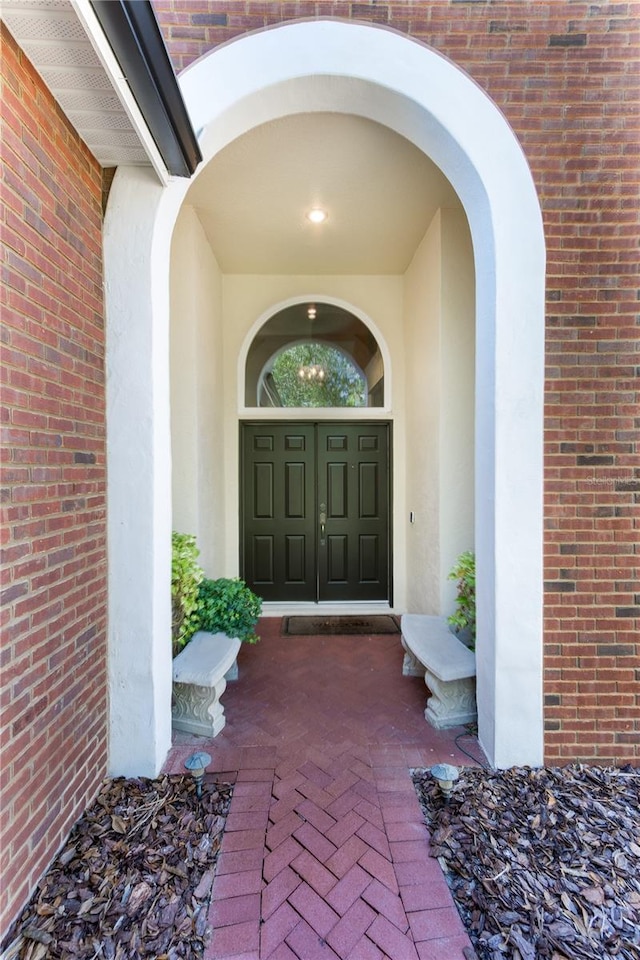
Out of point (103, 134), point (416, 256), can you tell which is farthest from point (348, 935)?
point (416, 256)

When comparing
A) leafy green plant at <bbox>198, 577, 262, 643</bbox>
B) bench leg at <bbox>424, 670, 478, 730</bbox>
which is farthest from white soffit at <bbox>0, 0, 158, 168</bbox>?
bench leg at <bbox>424, 670, 478, 730</bbox>

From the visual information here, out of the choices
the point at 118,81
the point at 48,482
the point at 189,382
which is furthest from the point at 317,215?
the point at 48,482

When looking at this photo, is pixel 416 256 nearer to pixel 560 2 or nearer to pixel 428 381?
pixel 428 381

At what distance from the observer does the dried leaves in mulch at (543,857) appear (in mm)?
1271

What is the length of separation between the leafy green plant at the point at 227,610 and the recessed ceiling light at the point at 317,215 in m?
3.01

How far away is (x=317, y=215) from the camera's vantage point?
10.5 feet

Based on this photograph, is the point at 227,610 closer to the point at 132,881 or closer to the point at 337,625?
the point at 132,881

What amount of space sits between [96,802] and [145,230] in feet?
9.00

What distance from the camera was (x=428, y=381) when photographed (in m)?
3.53

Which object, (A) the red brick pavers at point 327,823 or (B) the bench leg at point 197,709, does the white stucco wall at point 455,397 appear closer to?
(A) the red brick pavers at point 327,823

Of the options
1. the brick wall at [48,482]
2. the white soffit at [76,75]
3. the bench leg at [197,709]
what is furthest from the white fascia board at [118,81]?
the bench leg at [197,709]

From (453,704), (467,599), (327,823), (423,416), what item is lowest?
(327,823)

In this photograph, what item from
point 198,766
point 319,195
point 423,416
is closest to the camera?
point 198,766

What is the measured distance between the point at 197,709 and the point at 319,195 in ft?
11.9
